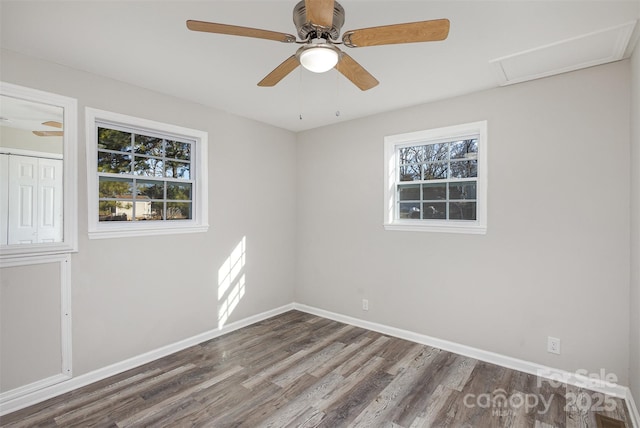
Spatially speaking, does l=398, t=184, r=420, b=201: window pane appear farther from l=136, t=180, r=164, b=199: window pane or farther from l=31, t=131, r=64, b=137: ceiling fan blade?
l=31, t=131, r=64, b=137: ceiling fan blade

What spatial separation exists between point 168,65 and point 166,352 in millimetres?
2646

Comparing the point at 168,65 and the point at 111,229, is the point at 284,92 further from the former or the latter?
the point at 111,229

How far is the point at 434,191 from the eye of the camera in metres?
3.49

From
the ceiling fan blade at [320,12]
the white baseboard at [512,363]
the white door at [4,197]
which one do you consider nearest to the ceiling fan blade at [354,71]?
the ceiling fan blade at [320,12]

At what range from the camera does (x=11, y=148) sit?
2.40m

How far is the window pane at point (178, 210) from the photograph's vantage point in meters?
3.35

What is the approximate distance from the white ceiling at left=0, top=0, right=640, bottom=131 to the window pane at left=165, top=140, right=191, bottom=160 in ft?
1.61

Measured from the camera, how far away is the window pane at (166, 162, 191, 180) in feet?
10.9

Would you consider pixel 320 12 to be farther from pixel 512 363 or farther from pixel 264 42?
pixel 512 363

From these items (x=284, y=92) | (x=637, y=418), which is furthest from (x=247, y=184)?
(x=637, y=418)

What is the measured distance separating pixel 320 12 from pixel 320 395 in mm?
2555

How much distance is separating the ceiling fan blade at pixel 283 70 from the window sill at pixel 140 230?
191 cm

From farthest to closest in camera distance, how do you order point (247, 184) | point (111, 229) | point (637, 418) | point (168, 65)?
point (247, 184) → point (111, 229) → point (168, 65) → point (637, 418)

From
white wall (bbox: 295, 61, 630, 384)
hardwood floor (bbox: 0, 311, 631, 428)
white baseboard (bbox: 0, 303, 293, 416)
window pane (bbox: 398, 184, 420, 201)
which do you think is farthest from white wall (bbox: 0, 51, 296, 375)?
window pane (bbox: 398, 184, 420, 201)
